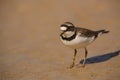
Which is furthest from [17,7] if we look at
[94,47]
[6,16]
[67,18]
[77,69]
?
[77,69]

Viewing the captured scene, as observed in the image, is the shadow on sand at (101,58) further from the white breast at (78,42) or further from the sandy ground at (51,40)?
the white breast at (78,42)

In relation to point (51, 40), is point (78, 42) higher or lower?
higher

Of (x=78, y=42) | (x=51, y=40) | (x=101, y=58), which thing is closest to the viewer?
(x=78, y=42)

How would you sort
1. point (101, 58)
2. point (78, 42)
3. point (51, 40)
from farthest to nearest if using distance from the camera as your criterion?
point (51, 40), point (101, 58), point (78, 42)

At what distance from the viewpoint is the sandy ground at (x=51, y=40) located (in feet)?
24.9

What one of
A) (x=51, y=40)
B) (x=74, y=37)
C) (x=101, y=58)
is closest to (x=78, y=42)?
(x=74, y=37)

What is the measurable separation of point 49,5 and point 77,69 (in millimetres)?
4438

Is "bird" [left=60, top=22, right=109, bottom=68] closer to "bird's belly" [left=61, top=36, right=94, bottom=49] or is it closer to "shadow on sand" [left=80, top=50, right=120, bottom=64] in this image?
"bird's belly" [left=61, top=36, right=94, bottom=49]

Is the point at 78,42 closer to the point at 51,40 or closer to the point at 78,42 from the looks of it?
the point at 78,42

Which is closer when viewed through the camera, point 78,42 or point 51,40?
point 78,42

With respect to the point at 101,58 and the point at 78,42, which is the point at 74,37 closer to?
the point at 78,42

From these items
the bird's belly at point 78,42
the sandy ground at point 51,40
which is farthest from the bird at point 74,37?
the sandy ground at point 51,40

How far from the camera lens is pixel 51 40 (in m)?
9.41

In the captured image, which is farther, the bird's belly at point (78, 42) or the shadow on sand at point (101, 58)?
the shadow on sand at point (101, 58)
